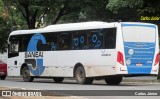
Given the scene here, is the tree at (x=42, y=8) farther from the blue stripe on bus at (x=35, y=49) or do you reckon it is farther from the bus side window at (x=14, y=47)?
the blue stripe on bus at (x=35, y=49)

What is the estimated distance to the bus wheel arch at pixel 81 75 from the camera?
86.6 feet

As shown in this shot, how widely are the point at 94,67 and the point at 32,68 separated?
19.5ft

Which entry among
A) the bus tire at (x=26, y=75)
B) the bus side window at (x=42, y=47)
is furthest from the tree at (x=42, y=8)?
the bus side window at (x=42, y=47)

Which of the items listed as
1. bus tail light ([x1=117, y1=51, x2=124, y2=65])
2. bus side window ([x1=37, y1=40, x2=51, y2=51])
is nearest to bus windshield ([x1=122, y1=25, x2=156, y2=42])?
bus tail light ([x1=117, y1=51, x2=124, y2=65])

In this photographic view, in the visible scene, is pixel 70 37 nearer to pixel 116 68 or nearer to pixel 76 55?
pixel 76 55

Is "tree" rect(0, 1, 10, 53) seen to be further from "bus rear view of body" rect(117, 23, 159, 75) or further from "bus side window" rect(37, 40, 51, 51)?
"bus rear view of body" rect(117, 23, 159, 75)

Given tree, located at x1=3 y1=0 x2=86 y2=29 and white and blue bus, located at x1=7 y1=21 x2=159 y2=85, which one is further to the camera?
tree, located at x1=3 y1=0 x2=86 y2=29

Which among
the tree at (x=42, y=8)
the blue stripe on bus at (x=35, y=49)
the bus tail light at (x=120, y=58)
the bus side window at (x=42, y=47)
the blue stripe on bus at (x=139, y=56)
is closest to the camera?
the bus tail light at (x=120, y=58)

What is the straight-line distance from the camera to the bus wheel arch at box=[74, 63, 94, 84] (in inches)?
1040

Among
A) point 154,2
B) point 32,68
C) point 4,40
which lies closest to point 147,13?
point 154,2

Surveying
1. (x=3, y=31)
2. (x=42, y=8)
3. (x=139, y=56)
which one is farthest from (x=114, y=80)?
(x=3, y=31)

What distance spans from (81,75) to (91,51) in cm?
146

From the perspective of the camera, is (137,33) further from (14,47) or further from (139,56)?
(14,47)

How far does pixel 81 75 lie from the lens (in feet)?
87.6
